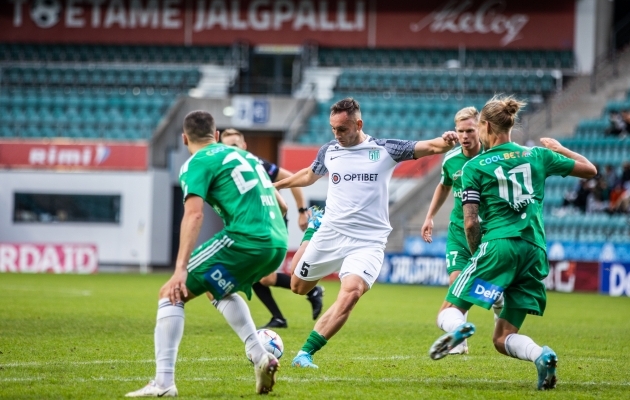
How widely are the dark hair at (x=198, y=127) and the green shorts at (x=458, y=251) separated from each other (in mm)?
3416

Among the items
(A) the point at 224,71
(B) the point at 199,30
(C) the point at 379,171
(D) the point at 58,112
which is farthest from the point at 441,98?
(C) the point at 379,171

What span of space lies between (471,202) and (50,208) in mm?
26113

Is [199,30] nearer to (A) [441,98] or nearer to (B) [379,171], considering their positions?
(A) [441,98]

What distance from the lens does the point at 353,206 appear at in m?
8.09

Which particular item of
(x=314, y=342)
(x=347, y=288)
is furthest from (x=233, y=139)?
(x=314, y=342)

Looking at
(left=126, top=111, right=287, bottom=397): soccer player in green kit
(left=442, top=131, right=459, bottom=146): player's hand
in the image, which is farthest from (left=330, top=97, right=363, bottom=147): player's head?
(left=126, top=111, right=287, bottom=397): soccer player in green kit

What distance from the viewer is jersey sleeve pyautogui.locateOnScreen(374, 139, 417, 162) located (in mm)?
7945

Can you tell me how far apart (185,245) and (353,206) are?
228 centimetres

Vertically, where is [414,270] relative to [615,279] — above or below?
below

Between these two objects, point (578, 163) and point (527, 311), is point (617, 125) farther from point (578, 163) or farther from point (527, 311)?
point (527, 311)

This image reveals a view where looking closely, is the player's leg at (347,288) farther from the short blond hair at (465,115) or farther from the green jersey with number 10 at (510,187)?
the short blond hair at (465,115)

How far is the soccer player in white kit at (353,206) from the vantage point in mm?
7910

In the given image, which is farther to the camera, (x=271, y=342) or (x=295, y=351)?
(x=295, y=351)

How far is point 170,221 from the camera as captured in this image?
32.3 metres
